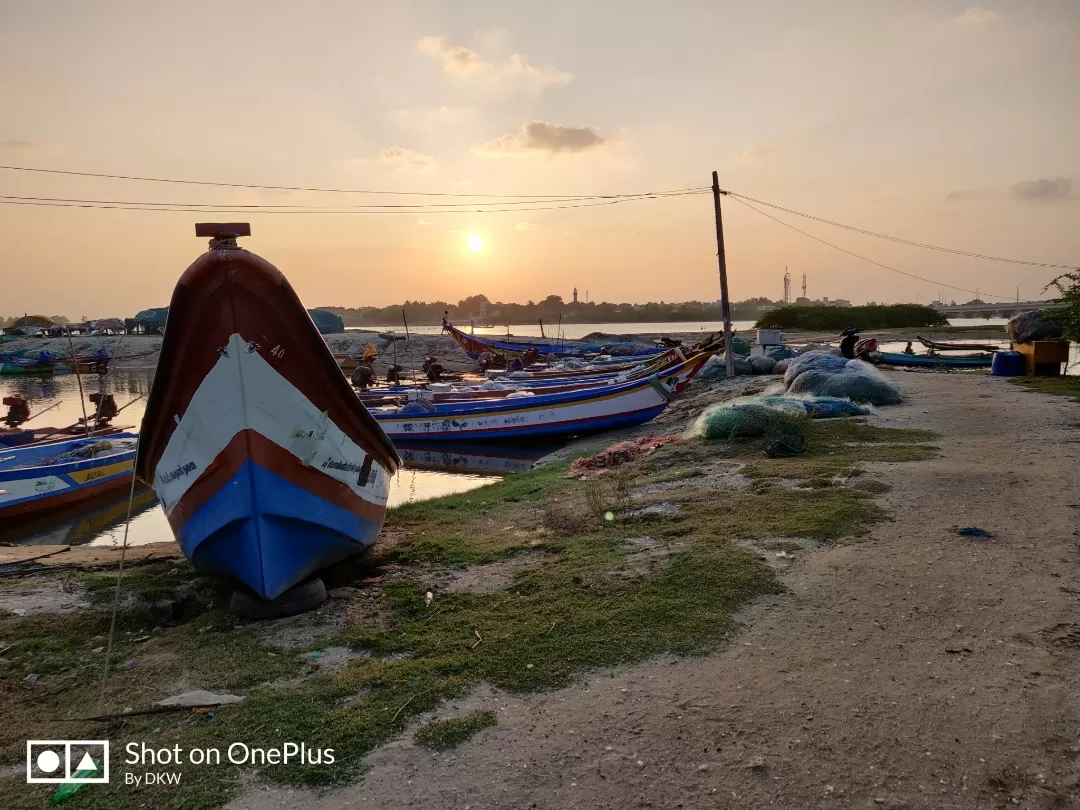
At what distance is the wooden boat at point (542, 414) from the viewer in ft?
60.2

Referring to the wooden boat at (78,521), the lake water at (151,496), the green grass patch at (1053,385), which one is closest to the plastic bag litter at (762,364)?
the green grass patch at (1053,385)

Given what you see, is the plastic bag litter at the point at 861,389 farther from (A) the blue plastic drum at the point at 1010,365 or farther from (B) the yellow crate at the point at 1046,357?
(B) the yellow crate at the point at 1046,357

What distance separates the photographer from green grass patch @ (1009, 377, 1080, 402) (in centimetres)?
1416

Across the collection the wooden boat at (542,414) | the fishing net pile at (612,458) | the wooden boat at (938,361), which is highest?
the wooden boat at (938,361)

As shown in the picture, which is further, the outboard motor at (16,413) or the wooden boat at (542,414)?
the outboard motor at (16,413)

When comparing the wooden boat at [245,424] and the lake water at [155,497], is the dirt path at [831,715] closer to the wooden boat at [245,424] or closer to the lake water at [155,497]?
the wooden boat at [245,424]

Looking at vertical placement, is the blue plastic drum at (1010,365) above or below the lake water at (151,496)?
above

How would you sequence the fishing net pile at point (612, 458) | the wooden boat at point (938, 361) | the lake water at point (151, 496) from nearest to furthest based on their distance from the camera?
the lake water at point (151, 496) → the fishing net pile at point (612, 458) → the wooden boat at point (938, 361)

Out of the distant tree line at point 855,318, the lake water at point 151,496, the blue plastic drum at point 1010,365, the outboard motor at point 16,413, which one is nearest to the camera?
the lake water at point 151,496

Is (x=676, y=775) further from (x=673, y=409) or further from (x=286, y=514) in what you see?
(x=673, y=409)

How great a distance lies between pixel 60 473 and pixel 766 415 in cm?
1294

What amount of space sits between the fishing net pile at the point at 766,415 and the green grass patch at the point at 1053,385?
4.93 m

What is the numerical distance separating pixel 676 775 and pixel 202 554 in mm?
4837

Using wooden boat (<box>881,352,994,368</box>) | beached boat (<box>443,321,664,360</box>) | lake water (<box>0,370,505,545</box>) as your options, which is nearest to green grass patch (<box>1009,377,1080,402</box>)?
wooden boat (<box>881,352,994,368</box>)
